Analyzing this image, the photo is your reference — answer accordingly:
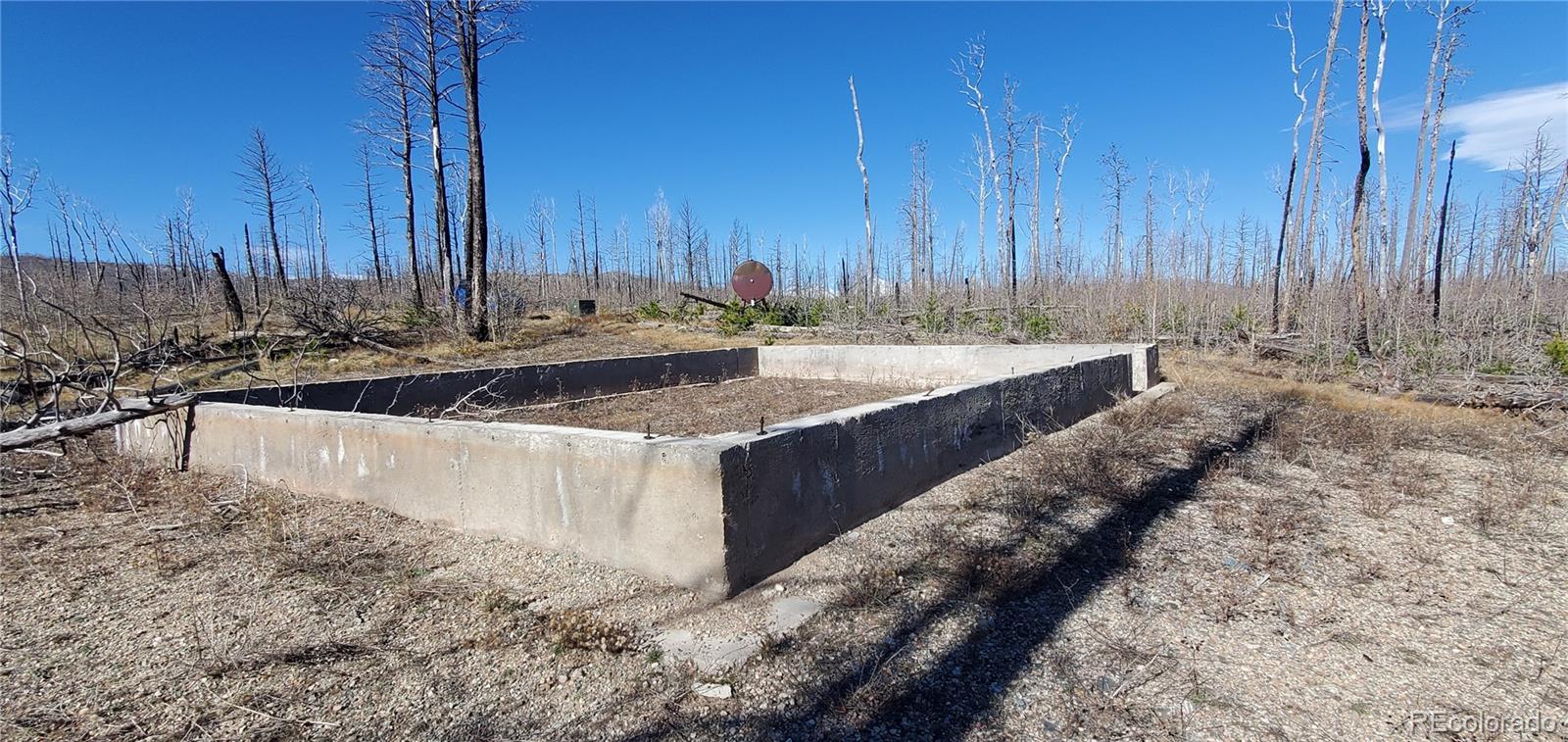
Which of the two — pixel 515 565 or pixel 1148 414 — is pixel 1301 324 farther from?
pixel 515 565

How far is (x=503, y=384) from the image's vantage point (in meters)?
8.43

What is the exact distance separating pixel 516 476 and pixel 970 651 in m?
2.43

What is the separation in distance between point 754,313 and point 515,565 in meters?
14.5

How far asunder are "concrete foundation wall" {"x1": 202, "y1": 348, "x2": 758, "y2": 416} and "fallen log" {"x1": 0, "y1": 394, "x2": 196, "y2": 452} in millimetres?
695

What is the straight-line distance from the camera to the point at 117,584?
346cm

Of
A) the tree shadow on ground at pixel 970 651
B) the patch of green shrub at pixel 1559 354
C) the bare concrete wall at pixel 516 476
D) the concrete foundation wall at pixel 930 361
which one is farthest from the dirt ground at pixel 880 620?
the patch of green shrub at pixel 1559 354

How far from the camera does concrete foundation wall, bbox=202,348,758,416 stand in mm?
6836

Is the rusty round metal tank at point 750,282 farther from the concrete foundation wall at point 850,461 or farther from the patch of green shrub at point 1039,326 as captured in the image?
the concrete foundation wall at point 850,461

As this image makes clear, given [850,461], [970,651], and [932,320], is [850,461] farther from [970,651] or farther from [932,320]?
[932,320]

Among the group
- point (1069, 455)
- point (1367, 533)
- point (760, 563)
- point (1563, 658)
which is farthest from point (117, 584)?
point (1367, 533)

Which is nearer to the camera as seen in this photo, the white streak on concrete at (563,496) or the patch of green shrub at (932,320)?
the white streak on concrete at (563,496)

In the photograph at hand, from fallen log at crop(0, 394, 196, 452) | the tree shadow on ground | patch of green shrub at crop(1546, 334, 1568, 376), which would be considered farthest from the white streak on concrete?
patch of green shrub at crop(1546, 334, 1568, 376)

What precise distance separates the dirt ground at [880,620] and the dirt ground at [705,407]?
7.23 feet

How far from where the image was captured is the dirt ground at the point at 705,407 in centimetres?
673
